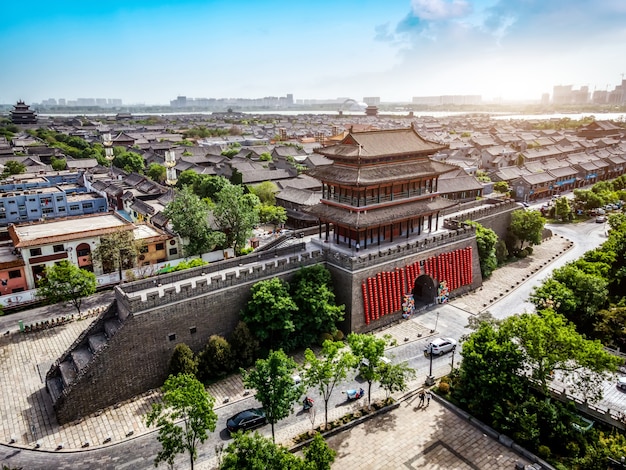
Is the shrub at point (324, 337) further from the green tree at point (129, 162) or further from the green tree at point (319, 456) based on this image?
the green tree at point (129, 162)

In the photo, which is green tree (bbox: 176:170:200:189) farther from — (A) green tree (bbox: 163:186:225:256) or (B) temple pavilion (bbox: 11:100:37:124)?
(B) temple pavilion (bbox: 11:100:37:124)

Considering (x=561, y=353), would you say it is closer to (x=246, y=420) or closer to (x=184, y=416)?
(x=246, y=420)

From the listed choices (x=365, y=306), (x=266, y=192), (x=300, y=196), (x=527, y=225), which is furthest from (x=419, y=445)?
(x=266, y=192)

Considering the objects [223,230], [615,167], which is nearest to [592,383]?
[223,230]

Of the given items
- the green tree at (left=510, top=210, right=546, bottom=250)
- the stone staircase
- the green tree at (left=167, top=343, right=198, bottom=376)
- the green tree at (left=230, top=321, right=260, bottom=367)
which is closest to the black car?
the green tree at (left=167, top=343, right=198, bottom=376)

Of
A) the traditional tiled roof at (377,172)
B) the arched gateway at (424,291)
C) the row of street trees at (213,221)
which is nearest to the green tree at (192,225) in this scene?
the row of street trees at (213,221)
